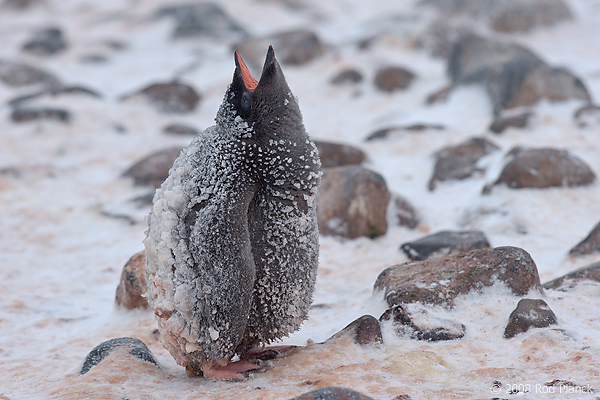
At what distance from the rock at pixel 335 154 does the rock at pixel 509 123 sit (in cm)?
218

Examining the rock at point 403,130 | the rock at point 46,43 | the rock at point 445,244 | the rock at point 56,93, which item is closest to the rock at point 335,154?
the rock at point 403,130

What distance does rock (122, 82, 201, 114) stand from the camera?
1049cm

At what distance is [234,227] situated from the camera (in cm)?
269

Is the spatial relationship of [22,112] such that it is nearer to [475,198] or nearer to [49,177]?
[49,177]

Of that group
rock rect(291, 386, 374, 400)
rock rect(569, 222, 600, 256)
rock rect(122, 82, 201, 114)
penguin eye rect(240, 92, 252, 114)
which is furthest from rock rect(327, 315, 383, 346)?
rock rect(122, 82, 201, 114)

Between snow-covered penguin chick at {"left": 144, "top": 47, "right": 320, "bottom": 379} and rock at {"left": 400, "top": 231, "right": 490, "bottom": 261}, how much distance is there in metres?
2.27

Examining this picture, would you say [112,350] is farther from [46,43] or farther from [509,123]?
[46,43]

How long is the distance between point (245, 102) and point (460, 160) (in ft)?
15.8

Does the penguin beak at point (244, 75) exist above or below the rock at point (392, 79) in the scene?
below

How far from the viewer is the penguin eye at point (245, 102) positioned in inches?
108

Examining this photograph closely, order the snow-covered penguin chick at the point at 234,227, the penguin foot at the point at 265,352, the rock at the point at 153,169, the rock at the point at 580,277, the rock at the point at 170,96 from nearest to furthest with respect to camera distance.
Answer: the snow-covered penguin chick at the point at 234,227, the penguin foot at the point at 265,352, the rock at the point at 580,277, the rock at the point at 153,169, the rock at the point at 170,96

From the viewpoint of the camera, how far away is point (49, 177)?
7.69 metres

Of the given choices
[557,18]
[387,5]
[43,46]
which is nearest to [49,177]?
[43,46]

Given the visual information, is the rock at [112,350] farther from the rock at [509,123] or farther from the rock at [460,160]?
the rock at [509,123]
